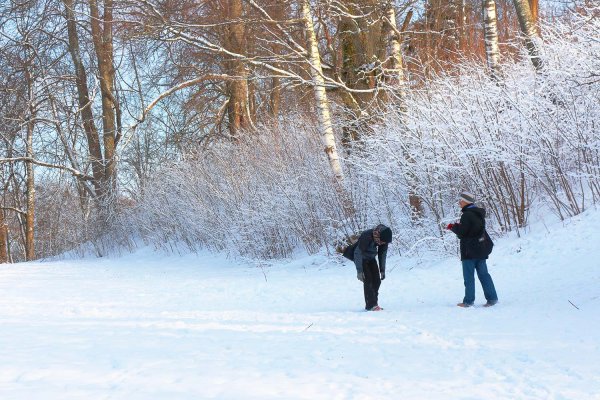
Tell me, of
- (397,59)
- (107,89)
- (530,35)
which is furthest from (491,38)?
(107,89)

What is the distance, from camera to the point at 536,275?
30.9 ft

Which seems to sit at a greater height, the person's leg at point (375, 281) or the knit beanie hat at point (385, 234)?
the knit beanie hat at point (385, 234)

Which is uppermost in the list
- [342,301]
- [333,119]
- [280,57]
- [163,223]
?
[280,57]

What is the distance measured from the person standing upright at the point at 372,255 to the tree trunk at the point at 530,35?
191 inches

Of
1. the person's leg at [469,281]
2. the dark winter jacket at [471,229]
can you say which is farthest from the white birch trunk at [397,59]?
the person's leg at [469,281]

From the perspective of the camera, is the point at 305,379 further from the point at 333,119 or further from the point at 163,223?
the point at 163,223

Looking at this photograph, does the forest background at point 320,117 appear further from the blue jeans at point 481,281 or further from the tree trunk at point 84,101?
the blue jeans at point 481,281

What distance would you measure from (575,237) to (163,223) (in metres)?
15.1

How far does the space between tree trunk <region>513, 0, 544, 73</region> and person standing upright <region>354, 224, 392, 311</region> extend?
4.84 m

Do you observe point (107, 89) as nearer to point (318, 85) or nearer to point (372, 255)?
point (318, 85)

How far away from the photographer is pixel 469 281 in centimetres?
818

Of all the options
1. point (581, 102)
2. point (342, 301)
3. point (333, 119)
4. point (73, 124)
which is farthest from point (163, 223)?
point (581, 102)

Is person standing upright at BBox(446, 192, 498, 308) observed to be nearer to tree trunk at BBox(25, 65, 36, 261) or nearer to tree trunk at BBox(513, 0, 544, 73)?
tree trunk at BBox(513, 0, 544, 73)

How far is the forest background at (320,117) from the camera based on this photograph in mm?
11258
